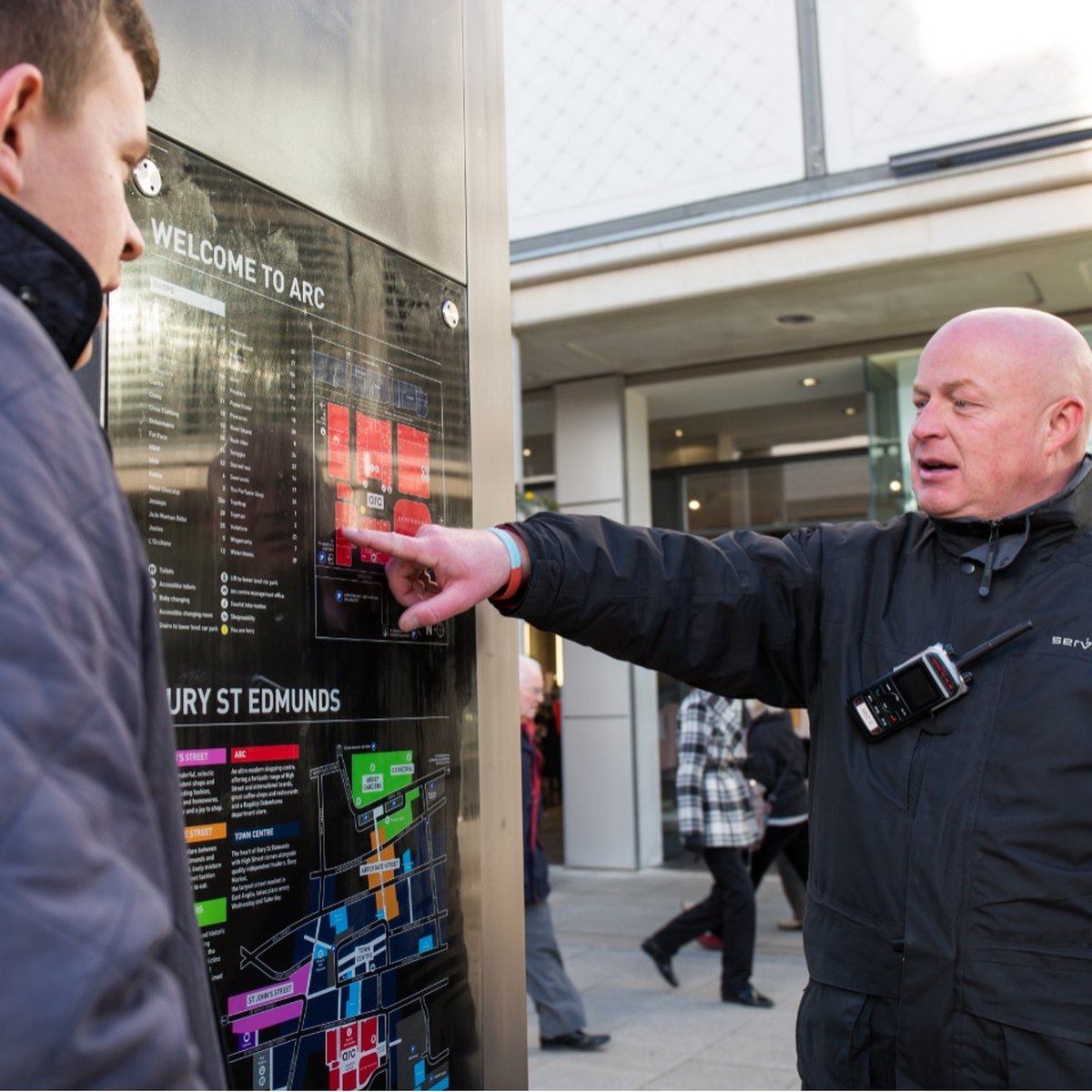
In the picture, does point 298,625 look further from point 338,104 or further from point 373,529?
point 338,104

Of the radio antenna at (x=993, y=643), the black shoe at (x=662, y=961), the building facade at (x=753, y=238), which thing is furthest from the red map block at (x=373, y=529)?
the building facade at (x=753, y=238)

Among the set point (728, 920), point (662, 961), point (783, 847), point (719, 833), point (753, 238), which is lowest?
point (662, 961)

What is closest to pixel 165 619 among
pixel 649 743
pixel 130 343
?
pixel 130 343

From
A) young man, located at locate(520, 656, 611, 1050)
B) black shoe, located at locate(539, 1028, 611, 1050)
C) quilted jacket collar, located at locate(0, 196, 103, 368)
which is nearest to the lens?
quilted jacket collar, located at locate(0, 196, 103, 368)

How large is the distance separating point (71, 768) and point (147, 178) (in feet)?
3.58

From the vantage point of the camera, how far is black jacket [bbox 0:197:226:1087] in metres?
0.68

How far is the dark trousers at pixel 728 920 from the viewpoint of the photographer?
6758 mm

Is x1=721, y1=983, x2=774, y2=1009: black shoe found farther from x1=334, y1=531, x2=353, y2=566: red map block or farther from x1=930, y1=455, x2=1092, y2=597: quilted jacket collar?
x1=334, y1=531, x2=353, y2=566: red map block

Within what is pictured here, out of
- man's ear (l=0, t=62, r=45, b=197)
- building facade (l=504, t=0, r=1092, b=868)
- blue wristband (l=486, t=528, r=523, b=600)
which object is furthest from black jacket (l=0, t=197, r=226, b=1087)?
building facade (l=504, t=0, r=1092, b=868)

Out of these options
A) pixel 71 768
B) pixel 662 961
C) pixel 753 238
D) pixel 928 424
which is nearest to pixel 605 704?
pixel 662 961

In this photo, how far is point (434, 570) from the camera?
2053mm

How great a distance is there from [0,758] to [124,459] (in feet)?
2.93

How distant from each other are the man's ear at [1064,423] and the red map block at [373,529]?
153 centimetres

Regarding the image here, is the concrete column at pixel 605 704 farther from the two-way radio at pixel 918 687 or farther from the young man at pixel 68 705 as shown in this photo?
the young man at pixel 68 705
